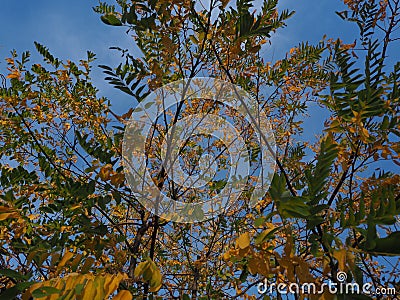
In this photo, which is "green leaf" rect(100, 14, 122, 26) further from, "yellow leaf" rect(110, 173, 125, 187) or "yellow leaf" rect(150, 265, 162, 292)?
"yellow leaf" rect(150, 265, 162, 292)

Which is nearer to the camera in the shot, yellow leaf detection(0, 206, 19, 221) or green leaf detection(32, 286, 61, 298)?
green leaf detection(32, 286, 61, 298)

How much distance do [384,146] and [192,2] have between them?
115cm

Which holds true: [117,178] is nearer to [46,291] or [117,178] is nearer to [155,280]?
[155,280]

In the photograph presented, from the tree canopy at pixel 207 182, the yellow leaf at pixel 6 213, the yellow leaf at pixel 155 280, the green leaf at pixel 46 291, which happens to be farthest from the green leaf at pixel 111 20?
the green leaf at pixel 46 291

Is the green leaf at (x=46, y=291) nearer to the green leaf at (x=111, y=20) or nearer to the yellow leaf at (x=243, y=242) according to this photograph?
the yellow leaf at (x=243, y=242)

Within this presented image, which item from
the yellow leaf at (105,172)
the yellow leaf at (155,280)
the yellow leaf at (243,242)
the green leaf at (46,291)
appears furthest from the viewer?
the yellow leaf at (105,172)

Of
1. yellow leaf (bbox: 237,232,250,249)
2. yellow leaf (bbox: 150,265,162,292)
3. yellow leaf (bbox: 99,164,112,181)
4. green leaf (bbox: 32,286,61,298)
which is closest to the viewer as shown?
green leaf (bbox: 32,286,61,298)

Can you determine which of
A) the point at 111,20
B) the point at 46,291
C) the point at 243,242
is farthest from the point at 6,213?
the point at 111,20

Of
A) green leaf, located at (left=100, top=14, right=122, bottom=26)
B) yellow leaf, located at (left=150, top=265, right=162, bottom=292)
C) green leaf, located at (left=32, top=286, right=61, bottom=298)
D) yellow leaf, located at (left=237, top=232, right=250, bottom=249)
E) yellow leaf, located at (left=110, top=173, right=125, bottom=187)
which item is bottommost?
green leaf, located at (left=32, top=286, right=61, bottom=298)

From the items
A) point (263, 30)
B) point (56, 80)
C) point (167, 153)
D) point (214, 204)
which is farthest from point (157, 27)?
point (56, 80)

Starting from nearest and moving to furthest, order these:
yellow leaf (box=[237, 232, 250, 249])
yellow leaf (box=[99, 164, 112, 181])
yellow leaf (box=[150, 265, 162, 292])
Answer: yellow leaf (box=[237, 232, 250, 249]) < yellow leaf (box=[150, 265, 162, 292]) < yellow leaf (box=[99, 164, 112, 181])

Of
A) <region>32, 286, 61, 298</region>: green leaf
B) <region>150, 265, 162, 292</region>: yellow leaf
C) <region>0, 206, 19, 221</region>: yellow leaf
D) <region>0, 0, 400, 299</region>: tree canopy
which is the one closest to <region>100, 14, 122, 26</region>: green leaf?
<region>0, 0, 400, 299</region>: tree canopy

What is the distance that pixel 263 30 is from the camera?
5.81 feet

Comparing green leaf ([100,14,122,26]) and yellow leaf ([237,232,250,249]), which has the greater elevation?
green leaf ([100,14,122,26])
